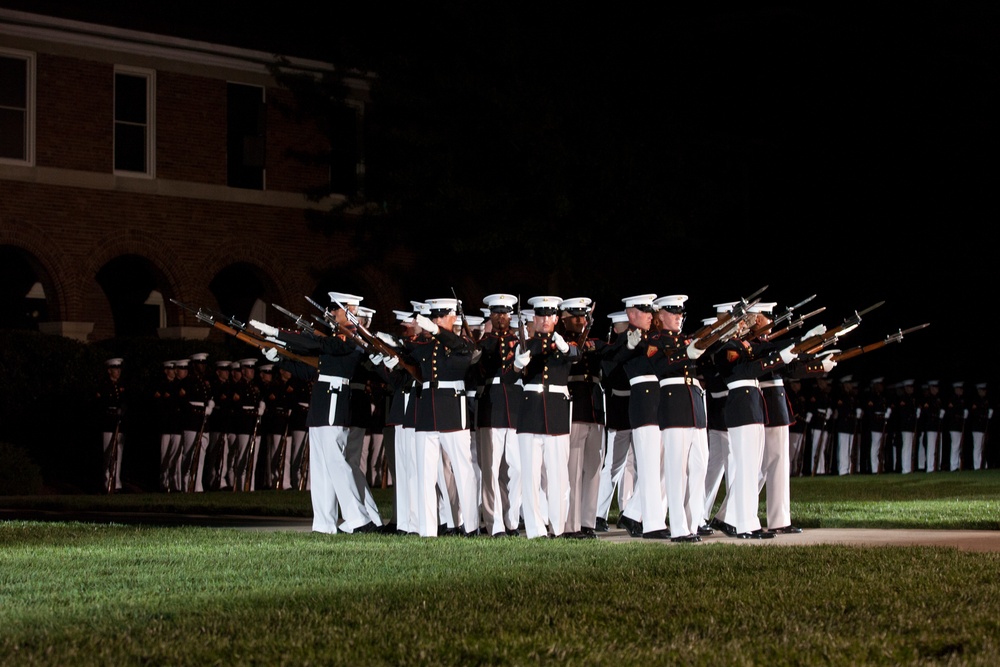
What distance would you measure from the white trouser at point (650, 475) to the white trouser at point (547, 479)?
2.14 ft

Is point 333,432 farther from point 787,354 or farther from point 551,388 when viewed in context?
point 787,354

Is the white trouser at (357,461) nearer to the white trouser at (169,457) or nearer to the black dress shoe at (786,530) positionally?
the black dress shoe at (786,530)

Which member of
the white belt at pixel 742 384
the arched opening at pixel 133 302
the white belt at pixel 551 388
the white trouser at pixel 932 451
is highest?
the arched opening at pixel 133 302

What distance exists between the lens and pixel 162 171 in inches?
1119

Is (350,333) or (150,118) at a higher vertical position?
(150,118)

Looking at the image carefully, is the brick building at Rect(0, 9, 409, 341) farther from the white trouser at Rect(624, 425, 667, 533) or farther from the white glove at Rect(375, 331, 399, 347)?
the white trouser at Rect(624, 425, 667, 533)

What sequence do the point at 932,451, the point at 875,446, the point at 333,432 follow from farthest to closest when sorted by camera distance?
the point at 932,451 → the point at 875,446 → the point at 333,432

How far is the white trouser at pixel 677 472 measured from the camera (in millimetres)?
12898

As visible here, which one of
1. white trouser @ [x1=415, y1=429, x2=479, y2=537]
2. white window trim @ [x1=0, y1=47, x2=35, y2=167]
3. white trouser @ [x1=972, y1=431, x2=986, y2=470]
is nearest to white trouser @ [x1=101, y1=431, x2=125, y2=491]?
white window trim @ [x1=0, y1=47, x2=35, y2=167]

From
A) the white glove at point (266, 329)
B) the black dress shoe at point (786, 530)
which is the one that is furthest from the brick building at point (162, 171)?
the black dress shoe at point (786, 530)

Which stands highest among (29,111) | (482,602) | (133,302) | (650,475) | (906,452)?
(29,111)

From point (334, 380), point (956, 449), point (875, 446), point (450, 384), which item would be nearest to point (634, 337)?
point (450, 384)

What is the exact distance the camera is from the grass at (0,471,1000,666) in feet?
23.2

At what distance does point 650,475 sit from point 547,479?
0.90 metres
